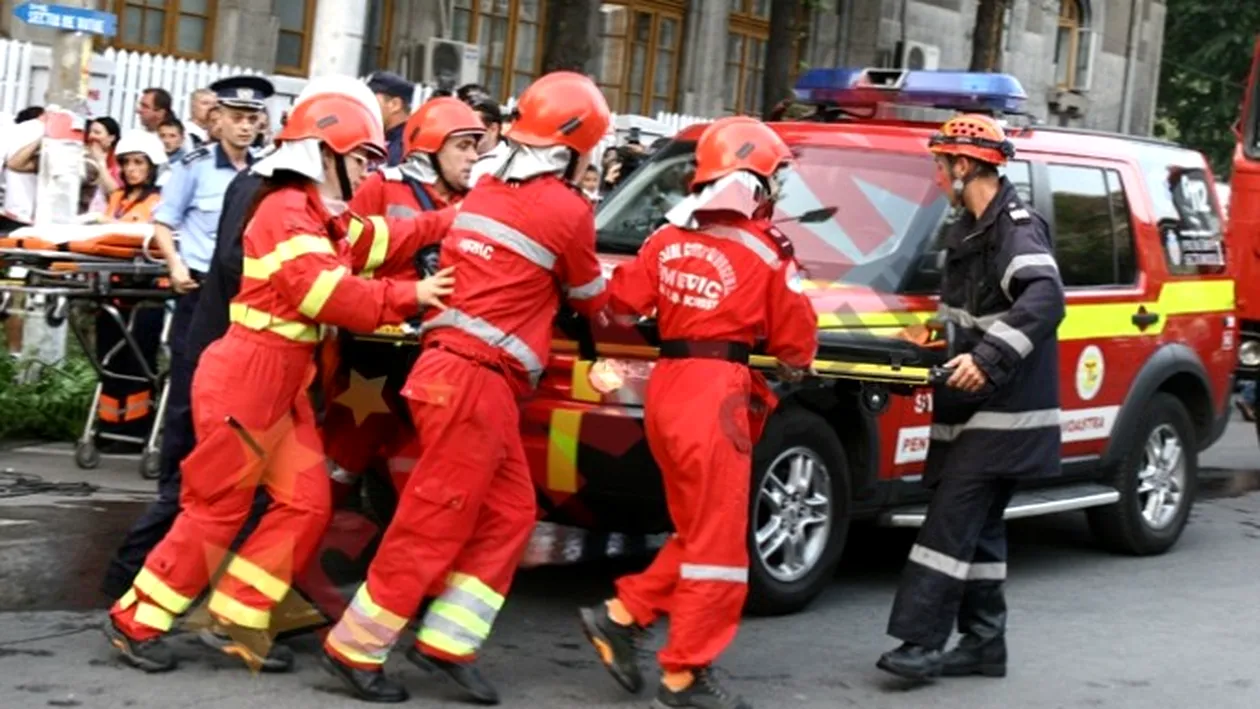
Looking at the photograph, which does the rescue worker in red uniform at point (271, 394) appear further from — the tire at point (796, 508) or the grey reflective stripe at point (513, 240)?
the tire at point (796, 508)

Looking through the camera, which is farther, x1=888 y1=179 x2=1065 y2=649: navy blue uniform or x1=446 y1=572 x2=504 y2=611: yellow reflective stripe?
x1=888 y1=179 x2=1065 y2=649: navy blue uniform

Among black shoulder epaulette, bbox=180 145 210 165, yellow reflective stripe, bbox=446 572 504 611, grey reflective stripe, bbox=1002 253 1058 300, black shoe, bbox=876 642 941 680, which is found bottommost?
black shoe, bbox=876 642 941 680

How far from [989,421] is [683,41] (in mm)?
20089

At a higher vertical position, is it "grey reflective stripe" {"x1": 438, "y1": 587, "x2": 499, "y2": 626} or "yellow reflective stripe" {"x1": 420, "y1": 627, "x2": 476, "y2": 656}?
"grey reflective stripe" {"x1": 438, "y1": 587, "x2": 499, "y2": 626}

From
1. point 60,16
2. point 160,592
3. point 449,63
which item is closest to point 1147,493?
point 160,592

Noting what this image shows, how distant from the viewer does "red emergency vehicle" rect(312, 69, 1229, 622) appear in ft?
26.2

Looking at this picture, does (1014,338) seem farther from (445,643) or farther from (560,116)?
(445,643)

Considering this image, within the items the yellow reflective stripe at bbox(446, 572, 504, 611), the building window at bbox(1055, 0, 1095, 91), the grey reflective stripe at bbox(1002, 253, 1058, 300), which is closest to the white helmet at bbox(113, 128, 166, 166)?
the yellow reflective stripe at bbox(446, 572, 504, 611)

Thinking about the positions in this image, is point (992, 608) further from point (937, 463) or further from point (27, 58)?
point (27, 58)

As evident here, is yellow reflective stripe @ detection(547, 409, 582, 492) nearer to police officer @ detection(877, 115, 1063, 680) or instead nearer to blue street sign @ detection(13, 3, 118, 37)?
police officer @ detection(877, 115, 1063, 680)

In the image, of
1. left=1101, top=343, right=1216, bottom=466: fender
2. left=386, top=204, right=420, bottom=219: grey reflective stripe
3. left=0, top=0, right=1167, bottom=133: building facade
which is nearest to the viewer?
left=386, top=204, right=420, bottom=219: grey reflective stripe

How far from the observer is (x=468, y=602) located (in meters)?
6.84

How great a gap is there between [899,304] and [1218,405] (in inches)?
113

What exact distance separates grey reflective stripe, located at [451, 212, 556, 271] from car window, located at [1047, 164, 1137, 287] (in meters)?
3.57
